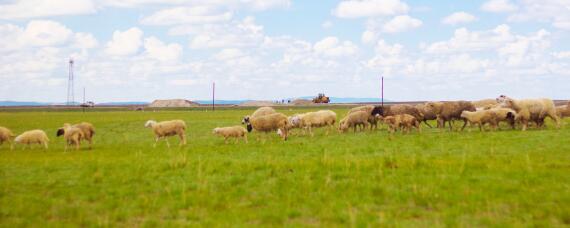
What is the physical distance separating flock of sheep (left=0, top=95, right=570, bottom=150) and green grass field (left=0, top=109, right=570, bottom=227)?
19.3 ft

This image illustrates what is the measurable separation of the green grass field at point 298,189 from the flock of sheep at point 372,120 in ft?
19.3

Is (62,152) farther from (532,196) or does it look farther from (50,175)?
(532,196)

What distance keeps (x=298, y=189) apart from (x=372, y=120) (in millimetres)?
22220

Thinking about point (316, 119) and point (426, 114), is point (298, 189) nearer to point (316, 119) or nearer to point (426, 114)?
point (316, 119)

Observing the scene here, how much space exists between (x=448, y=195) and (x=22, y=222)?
862 centimetres

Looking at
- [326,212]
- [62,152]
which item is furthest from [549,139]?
[62,152]

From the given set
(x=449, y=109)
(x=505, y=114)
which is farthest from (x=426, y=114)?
(x=505, y=114)

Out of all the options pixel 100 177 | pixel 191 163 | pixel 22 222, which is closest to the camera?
pixel 22 222

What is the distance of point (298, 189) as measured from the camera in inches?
529

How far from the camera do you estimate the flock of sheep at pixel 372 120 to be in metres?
26.5

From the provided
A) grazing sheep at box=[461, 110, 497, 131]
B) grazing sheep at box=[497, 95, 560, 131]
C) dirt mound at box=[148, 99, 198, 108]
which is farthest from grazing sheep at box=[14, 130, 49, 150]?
dirt mound at box=[148, 99, 198, 108]

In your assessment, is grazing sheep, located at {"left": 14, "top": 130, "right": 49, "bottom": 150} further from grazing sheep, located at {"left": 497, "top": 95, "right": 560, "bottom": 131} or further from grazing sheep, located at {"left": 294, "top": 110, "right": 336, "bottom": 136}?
grazing sheep, located at {"left": 497, "top": 95, "right": 560, "bottom": 131}

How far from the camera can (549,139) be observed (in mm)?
23625

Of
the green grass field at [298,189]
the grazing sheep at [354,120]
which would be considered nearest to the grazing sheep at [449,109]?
the grazing sheep at [354,120]
